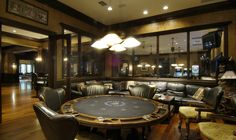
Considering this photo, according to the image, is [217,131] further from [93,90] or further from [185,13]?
[185,13]

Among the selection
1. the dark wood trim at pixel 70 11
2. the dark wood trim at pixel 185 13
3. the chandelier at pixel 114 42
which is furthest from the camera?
the dark wood trim at pixel 185 13

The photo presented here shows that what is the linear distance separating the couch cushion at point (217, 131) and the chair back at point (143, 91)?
1.25 meters

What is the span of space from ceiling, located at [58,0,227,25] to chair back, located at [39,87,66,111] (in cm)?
290

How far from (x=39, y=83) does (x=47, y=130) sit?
680 centimetres

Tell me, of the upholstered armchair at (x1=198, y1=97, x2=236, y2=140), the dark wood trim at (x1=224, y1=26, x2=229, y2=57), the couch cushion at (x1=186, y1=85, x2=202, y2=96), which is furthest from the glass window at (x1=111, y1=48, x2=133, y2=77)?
the upholstered armchair at (x1=198, y1=97, x2=236, y2=140)

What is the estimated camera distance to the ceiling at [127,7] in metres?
4.38

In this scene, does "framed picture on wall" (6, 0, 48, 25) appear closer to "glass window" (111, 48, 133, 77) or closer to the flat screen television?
"glass window" (111, 48, 133, 77)

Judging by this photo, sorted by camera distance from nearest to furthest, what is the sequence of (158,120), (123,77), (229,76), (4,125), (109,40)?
1. (158,120)
2. (109,40)
3. (4,125)
4. (229,76)
5. (123,77)

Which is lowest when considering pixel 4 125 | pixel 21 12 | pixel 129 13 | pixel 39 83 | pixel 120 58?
pixel 4 125

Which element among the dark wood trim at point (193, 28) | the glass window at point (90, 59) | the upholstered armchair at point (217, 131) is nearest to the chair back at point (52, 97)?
the upholstered armchair at point (217, 131)

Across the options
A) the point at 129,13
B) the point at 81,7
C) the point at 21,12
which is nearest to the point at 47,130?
the point at 21,12

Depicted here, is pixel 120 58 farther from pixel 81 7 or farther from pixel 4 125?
pixel 4 125

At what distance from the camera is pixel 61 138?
1.22m

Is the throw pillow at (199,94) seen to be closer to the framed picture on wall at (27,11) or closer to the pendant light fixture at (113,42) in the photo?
the pendant light fixture at (113,42)
